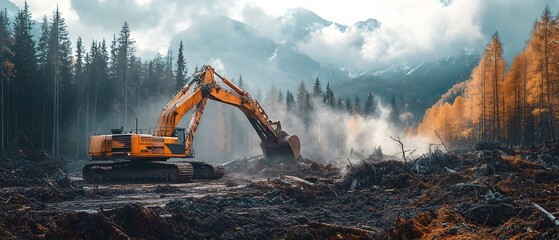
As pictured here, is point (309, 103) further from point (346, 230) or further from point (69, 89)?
point (346, 230)

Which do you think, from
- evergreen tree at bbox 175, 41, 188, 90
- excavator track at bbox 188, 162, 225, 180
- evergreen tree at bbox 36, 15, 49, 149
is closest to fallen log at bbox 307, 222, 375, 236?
excavator track at bbox 188, 162, 225, 180

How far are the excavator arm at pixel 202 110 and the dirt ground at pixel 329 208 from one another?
3916 mm

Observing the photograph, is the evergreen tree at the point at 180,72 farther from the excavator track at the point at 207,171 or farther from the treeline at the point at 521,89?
the excavator track at the point at 207,171

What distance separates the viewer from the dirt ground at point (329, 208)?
9.36 metres

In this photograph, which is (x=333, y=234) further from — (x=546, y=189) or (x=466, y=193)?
(x=546, y=189)

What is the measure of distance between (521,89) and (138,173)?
141ft

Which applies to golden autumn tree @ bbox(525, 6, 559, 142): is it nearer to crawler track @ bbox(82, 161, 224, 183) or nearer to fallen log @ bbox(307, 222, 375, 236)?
crawler track @ bbox(82, 161, 224, 183)

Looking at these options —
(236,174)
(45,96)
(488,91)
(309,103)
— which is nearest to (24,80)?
(45,96)

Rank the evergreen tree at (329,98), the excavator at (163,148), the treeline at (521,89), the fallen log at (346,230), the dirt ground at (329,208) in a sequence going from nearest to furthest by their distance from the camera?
the dirt ground at (329,208), the fallen log at (346,230), the excavator at (163,148), the treeline at (521,89), the evergreen tree at (329,98)

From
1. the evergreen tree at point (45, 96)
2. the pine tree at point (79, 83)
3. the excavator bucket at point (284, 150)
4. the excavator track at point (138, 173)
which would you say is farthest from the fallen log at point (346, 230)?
the pine tree at point (79, 83)

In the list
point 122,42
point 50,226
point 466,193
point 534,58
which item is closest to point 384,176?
point 466,193

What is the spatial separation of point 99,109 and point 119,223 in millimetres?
56737

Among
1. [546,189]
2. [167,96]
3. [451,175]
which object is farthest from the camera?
[167,96]

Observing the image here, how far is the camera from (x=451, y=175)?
17094mm
